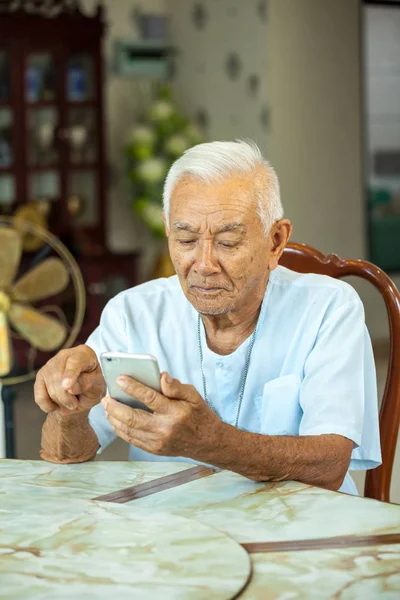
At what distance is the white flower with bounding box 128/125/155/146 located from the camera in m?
6.10

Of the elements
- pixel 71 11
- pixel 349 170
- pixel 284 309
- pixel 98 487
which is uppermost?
pixel 71 11

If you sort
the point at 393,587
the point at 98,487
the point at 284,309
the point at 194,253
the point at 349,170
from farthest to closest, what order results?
1. the point at 349,170
2. the point at 284,309
3. the point at 194,253
4. the point at 98,487
5. the point at 393,587

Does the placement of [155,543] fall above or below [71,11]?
below

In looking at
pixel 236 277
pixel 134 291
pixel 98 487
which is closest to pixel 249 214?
pixel 236 277

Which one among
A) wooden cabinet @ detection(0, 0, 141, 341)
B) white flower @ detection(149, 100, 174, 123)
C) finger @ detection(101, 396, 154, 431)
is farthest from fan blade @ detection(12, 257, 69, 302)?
white flower @ detection(149, 100, 174, 123)

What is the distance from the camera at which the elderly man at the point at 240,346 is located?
5.01 ft

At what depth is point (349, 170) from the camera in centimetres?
639

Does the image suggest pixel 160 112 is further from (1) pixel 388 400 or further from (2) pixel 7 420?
(1) pixel 388 400

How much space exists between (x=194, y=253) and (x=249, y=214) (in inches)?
4.6

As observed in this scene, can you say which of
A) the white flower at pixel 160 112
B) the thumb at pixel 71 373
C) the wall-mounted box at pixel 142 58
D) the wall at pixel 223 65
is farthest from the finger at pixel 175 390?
the wall-mounted box at pixel 142 58

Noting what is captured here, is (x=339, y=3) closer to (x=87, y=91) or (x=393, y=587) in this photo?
(x=87, y=91)

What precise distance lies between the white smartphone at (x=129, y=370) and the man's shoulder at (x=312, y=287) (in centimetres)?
53

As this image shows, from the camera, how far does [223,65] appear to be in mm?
6277

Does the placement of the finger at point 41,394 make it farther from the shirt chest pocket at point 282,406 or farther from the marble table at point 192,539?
the shirt chest pocket at point 282,406
